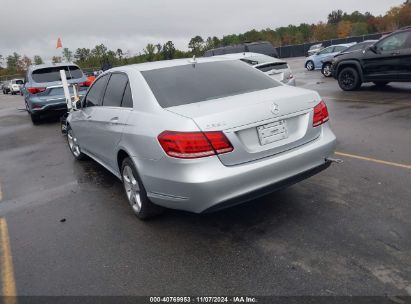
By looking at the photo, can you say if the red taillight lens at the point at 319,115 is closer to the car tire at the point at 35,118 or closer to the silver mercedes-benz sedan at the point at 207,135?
the silver mercedes-benz sedan at the point at 207,135

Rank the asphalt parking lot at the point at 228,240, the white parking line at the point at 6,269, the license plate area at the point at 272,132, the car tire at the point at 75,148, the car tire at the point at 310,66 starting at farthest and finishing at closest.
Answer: the car tire at the point at 310,66
the car tire at the point at 75,148
the license plate area at the point at 272,132
the white parking line at the point at 6,269
the asphalt parking lot at the point at 228,240

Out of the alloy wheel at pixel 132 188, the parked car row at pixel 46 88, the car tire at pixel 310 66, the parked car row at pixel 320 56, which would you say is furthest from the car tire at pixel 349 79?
the car tire at pixel 310 66

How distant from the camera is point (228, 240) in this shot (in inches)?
144

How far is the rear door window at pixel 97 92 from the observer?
519 centimetres

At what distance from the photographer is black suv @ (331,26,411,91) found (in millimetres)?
10656

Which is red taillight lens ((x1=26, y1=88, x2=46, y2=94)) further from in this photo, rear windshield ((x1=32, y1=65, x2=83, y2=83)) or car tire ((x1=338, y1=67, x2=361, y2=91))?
car tire ((x1=338, y1=67, x2=361, y2=91))

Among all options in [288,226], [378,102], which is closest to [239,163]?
[288,226]

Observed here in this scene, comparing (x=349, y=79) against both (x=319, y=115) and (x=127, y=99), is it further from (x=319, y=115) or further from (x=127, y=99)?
(x=127, y=99)

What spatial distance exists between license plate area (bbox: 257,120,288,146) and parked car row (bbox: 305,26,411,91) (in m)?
8.58

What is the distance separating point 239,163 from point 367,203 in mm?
1648

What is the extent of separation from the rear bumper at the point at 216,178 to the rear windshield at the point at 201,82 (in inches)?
27.4

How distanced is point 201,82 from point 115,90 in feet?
3.83

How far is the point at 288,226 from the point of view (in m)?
3.81

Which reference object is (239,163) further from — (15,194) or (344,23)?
(344,23)
